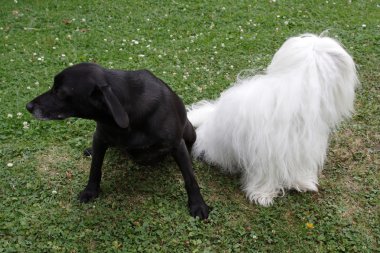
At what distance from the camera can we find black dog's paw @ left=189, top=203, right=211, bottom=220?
148 inches

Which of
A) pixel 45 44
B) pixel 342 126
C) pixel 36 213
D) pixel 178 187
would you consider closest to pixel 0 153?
pixel 36 213

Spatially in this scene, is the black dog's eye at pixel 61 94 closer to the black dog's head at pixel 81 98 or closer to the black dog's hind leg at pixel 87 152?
the black dog's head at pixel 81 98

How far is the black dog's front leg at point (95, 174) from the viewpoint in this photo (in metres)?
3.65

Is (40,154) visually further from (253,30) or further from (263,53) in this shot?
(253,30)

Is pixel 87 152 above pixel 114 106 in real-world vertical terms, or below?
below

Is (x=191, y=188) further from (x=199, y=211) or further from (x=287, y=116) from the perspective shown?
(x=287, y=116)

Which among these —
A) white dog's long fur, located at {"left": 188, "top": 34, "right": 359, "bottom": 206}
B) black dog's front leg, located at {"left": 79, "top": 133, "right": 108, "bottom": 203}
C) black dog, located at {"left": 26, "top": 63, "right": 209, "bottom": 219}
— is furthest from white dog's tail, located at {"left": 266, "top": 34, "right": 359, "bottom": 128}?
black dog's front leg, located at {"left": 79, "top": 133, "right": 108, "bottom": 203}

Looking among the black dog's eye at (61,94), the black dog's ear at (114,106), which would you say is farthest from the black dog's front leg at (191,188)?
the black dog's eye at (61,94)

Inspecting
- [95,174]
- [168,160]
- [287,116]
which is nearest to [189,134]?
[168,160]

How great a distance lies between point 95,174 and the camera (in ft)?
12.5

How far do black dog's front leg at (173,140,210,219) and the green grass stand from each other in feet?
0.27

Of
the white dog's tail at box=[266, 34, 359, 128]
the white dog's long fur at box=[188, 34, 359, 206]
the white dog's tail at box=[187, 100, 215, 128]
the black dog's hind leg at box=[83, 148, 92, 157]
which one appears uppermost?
the white dog's tail at box=[266, 34, 359, 128]

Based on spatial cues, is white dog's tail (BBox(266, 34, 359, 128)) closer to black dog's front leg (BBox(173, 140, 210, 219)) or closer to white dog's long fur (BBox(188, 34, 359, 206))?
white dog's long fur (BBox(188, 34, 359, 206))

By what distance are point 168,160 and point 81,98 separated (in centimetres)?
155
